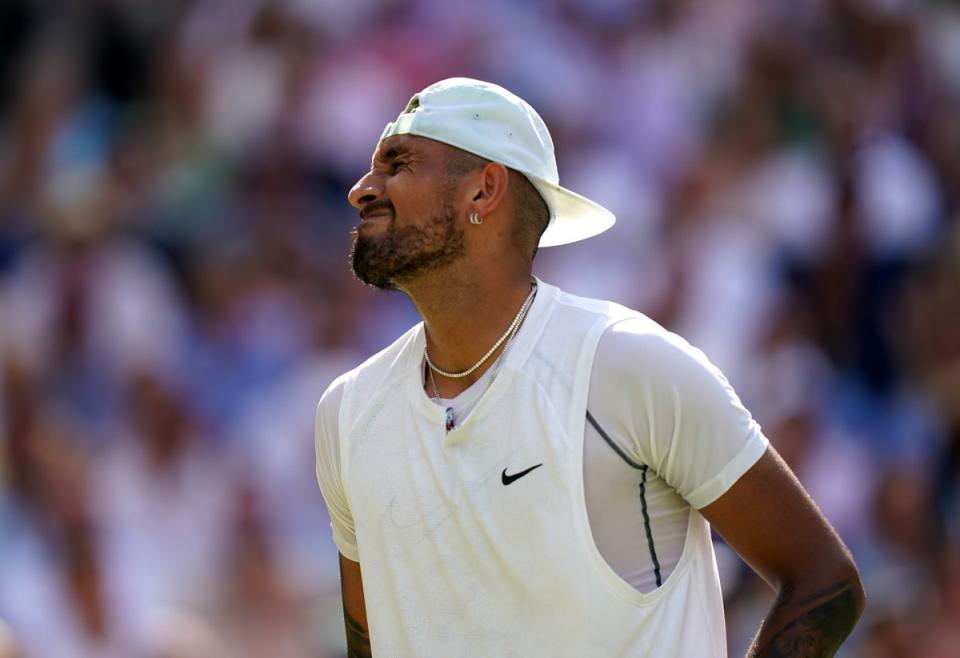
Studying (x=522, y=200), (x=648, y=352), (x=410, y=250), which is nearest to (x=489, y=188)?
(x=522, y=200)

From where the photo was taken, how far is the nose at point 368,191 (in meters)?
3.14

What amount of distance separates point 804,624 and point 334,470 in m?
1.04

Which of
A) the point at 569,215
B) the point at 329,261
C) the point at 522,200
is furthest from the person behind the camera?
the point at 329,261

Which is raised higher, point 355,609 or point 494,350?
point 494,350

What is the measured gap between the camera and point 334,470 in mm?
3270

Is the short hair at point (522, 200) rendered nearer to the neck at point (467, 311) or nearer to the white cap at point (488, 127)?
the white cap at point (488, 127)

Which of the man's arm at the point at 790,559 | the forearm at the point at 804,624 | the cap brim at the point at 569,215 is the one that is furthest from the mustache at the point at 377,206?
the forearm at the point at 804,624

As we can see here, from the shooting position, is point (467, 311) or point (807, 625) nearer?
point (807, 625)

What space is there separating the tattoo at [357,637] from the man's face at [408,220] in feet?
2.48

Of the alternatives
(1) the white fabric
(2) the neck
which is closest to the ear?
(2) the neck

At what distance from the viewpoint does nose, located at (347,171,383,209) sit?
314 cm

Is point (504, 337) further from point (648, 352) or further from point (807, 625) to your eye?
point (807, 625)

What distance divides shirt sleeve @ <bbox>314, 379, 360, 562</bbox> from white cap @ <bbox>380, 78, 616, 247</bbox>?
58 centimetres

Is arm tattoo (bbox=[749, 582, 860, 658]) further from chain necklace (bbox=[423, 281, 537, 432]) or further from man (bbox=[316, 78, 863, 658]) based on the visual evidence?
chain necklace (bbox=[423, 281, 537, 432])
